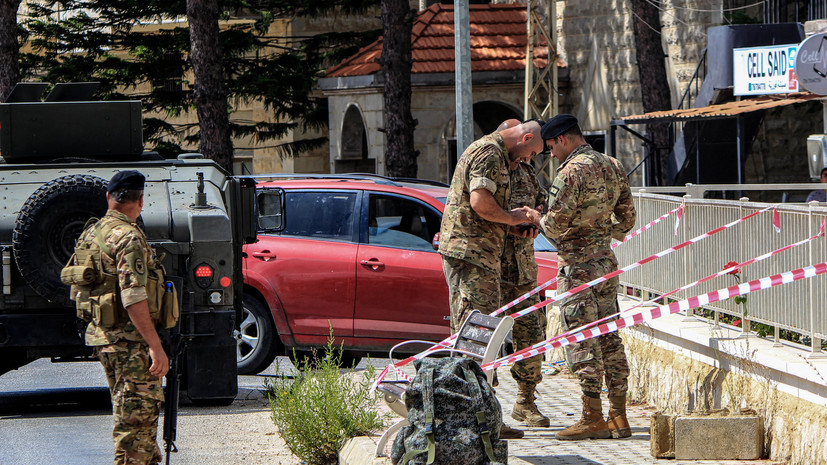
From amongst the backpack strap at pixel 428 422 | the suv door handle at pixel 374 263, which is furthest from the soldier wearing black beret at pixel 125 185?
the suv door handle at pixel 374 263

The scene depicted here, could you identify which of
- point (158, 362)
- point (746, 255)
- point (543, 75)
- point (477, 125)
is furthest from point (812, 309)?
point (477, 125)

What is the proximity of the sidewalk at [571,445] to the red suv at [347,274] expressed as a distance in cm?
205

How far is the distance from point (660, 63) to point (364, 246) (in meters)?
13.3

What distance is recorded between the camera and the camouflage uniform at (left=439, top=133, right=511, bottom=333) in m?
7.39

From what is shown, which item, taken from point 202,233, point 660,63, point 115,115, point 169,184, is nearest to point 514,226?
point 202,233

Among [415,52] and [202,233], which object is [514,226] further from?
[415,52]

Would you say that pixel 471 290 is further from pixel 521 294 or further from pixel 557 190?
pixel 557 190

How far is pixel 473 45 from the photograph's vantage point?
85.6 feet

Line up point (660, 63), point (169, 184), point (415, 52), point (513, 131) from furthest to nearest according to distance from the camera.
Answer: point (415, 52), point (660, 63), point (169, 184), point (513, 131)

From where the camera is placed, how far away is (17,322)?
29.6 ft

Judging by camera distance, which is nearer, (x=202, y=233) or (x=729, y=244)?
(x=729, y=244)

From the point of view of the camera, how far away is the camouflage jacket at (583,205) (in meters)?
7.10

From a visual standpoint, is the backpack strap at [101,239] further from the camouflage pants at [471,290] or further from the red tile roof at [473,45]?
the red tile roof at [473,45]

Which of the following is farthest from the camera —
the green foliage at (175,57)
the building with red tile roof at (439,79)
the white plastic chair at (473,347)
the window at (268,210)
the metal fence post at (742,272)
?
the green foliage at (175,57)
